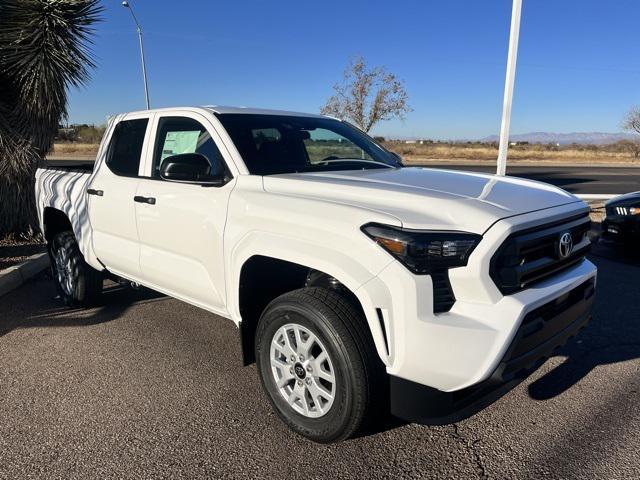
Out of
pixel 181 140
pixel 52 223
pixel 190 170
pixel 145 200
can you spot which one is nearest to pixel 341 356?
pixel 190 170

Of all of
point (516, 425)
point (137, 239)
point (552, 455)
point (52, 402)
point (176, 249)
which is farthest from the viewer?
point (137, 239)

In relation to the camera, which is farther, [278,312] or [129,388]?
[129,388]

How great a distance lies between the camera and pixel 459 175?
360 centimetres

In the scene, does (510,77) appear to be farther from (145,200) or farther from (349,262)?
(349,262)

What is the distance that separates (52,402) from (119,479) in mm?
1093

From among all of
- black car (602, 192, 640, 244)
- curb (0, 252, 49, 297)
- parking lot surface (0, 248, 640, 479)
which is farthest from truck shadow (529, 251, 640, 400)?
curb (0, 252, 49, 297)

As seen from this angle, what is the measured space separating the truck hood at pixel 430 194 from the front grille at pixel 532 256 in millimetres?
126

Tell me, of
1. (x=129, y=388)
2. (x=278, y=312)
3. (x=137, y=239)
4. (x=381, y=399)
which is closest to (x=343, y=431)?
(x=381, y=399)

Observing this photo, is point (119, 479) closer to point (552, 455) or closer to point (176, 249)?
point (176, 249)

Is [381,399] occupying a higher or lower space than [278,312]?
lower

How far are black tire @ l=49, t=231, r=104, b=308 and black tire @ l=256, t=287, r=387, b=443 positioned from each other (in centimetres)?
290

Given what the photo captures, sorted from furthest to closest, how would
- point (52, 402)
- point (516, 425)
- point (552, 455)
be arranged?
point (52, 402) < point (516, 425) < point (552, 455)

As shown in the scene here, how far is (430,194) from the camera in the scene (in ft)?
8.75

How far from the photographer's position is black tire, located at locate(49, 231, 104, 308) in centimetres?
494
